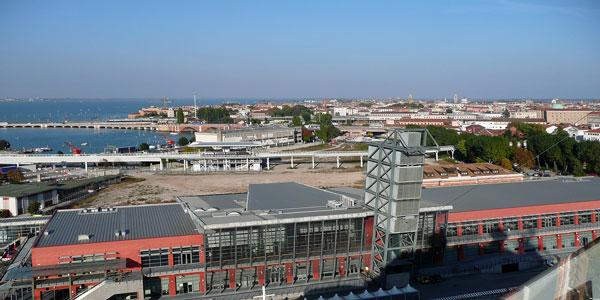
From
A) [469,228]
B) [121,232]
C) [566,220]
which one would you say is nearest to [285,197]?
[121,232]

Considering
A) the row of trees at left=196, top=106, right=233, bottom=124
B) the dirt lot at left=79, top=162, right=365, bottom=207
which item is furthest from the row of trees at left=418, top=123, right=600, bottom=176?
the row of trees at left=196, top=106, right=233, bottom=124

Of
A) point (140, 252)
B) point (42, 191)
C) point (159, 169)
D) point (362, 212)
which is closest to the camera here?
point (140, 252)

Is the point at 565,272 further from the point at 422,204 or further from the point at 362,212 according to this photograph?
the point at 422,204

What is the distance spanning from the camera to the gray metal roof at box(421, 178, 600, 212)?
13.8 metres

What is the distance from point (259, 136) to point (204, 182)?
570 inches

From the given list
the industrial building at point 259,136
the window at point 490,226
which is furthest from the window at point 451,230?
the industrial building at point 259,136

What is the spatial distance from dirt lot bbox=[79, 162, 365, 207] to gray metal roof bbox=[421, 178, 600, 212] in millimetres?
8533

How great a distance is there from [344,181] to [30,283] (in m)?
17.3

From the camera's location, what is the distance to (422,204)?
12.3 meters

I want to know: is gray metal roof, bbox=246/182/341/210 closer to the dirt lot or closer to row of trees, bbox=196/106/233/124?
the dirt lot

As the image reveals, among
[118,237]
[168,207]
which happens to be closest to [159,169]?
[168,207]

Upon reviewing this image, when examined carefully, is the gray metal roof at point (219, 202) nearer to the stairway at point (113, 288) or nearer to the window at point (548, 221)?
the stairway at point (113, 288)

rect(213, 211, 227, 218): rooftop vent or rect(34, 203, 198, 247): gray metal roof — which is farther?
rect(213, 211, 227, 218): rooftop vent

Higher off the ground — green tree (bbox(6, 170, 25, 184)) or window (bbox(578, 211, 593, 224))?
window (bbox(578, 211, 593, 224))
